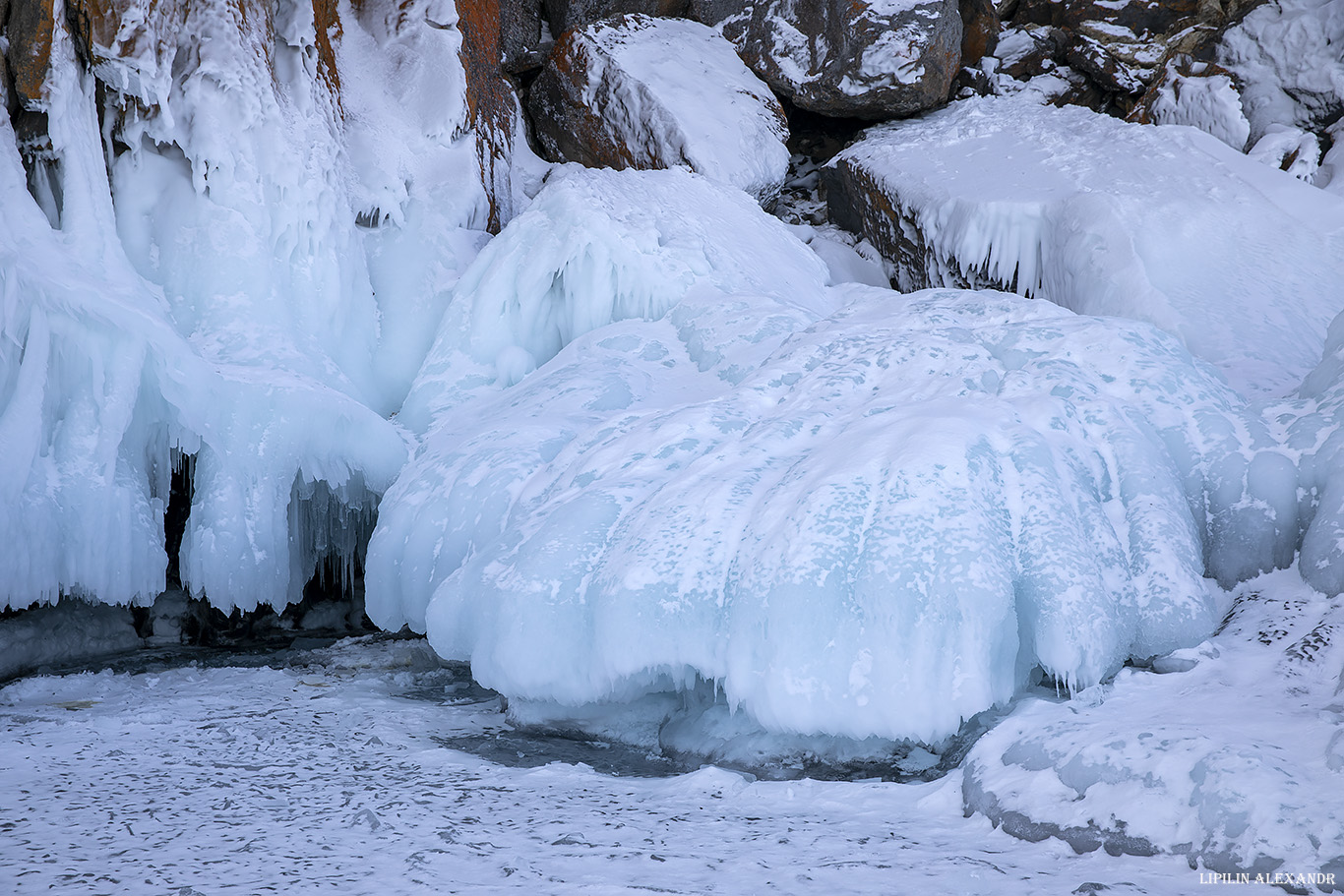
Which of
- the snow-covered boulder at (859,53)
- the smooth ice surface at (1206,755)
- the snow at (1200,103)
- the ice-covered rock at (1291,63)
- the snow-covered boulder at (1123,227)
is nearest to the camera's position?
the smooth ice surface at (1206,755)

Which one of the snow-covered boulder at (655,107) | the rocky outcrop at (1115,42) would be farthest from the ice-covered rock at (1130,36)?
the snow-covered boulder at (655,107)

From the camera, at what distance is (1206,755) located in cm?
232

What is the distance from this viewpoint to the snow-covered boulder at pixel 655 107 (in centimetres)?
790

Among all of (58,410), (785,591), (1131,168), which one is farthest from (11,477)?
(1131,168)

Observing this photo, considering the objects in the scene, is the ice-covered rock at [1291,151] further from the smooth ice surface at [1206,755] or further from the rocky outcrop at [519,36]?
the rocky outcrop at [519,36]

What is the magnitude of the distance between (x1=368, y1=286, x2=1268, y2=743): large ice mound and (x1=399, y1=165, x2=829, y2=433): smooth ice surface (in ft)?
2.56

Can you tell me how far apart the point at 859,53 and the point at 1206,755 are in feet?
24.8

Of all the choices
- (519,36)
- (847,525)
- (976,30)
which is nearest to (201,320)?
(847,525)

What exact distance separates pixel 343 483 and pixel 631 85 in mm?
4772

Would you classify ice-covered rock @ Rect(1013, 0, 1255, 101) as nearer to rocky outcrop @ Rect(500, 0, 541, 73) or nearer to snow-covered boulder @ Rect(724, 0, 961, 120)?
snow-covered boulder @ Rect(724, 0, 961, 120)

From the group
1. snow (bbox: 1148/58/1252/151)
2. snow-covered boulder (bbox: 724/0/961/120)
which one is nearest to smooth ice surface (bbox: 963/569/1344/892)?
snow (bbox: 1148/58/1252/151)

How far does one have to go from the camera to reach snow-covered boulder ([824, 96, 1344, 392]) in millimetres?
5129

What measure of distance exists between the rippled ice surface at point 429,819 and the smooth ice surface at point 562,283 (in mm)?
2100

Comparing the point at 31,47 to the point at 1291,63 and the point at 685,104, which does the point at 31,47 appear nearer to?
the point at 685,104
